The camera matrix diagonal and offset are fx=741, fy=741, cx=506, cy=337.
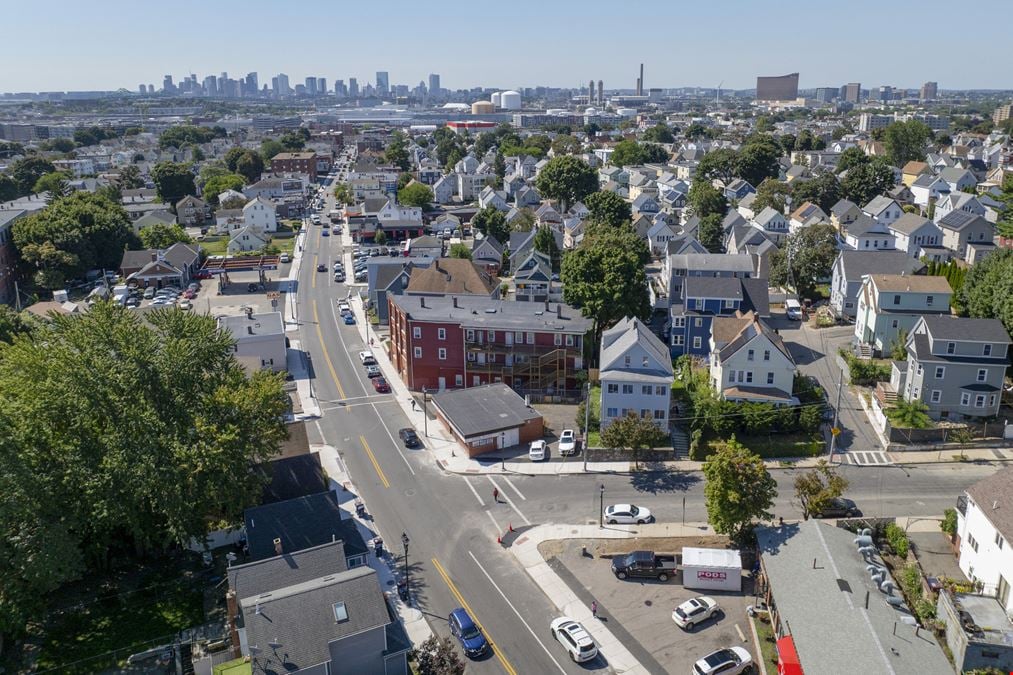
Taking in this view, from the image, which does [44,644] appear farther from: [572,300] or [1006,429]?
[1006,429]

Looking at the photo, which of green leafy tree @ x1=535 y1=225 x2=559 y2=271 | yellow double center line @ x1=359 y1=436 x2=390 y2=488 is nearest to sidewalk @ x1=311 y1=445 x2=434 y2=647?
yellow double center line @ x1=359 y1=436 x2=390 y2=488

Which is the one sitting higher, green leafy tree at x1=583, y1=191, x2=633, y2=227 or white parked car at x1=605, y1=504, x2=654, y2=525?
green leafy tree at x1=583, y1=191, x2=633, y2=227

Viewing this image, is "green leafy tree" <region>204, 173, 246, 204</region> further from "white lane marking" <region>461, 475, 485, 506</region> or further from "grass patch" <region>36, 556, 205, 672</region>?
"grass patch" <region>36, 556, 205, 672</region>

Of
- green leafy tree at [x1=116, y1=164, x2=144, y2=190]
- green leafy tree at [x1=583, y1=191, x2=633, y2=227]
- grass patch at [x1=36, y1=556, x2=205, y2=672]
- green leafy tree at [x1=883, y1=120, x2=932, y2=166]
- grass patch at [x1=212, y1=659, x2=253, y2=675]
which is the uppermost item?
green leafy tree at [x1=883, y1=120, x2=932, y2=166]

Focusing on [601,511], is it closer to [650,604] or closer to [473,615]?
[650,604]

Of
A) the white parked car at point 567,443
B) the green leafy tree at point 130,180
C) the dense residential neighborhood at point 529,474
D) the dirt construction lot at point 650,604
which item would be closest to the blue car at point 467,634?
the dense residential neighborhood at point 529,474

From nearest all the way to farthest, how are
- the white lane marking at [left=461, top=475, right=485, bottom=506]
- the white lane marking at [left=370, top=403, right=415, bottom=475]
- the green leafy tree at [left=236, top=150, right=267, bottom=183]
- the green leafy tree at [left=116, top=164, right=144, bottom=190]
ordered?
the white lane marking at [left=461, top=475, right=485, bottom=506]
the white lane marking at [left=370, top=403, right=415, bottom=475]
the green leafy tree at [left=116, top=164, right=144, bottom=190]
the green leafy tree at [left=236, top=150, right=267, bottom=183]
